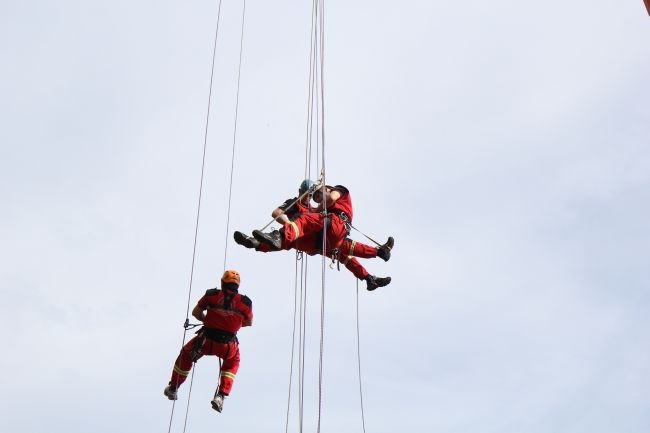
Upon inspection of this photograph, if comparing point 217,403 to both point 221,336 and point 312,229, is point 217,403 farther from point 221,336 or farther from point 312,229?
point 312,229

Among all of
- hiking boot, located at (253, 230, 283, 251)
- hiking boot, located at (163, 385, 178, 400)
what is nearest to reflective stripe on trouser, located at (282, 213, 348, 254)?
hiking boot, located at (253, 230, 283, 251)

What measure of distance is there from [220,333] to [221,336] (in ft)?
0.11

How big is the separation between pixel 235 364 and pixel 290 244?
5.56 ft

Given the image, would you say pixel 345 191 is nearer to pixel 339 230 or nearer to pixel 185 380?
pixel 339 230

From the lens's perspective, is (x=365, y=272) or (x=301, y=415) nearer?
(x=301, y=415)

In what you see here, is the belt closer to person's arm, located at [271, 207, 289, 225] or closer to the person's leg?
the person's leg

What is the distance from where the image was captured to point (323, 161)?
388 inches

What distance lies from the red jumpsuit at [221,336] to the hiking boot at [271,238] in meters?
1.29

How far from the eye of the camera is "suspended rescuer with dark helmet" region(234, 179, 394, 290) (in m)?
9.38

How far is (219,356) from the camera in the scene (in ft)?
34.6

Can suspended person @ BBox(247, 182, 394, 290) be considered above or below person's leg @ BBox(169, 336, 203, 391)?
above

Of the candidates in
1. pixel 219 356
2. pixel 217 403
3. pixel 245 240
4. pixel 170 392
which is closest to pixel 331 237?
pixel 245 240

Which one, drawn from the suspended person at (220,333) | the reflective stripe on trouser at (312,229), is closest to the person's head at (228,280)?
the suspended person at (220,333)

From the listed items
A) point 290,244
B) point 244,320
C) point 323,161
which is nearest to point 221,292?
point 244,320
